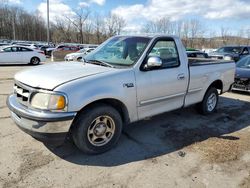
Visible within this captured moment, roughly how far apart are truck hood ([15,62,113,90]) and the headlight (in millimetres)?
113

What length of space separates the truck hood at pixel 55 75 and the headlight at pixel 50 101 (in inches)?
4.4

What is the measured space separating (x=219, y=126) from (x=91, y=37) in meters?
61.1

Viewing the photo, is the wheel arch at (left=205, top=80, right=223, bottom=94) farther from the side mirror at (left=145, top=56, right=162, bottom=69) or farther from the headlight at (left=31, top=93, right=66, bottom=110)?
the headlight at (left=31, top=93, right=66, bottom=110)

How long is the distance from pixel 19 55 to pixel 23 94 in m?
→ 15.6

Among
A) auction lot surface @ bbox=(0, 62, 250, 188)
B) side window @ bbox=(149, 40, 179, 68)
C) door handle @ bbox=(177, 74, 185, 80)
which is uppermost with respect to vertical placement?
side window @ bbox=(149, 40, 179, 68)

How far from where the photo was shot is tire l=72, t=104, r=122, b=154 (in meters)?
3.39

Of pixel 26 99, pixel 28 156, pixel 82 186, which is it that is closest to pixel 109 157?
pixel 82 186

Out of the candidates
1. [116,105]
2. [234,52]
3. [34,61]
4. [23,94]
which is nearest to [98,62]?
[116,105]

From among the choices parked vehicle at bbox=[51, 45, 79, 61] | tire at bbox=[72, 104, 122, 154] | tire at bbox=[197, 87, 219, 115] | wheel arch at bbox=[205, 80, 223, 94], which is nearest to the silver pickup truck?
tire at bbox=[72, 104, 122, 154]

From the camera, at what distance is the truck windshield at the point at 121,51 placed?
13.4 feet

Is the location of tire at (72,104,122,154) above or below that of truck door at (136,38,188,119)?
below

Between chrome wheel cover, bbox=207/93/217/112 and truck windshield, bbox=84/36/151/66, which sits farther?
chrome wheel cover, bbox=207/93/217/112

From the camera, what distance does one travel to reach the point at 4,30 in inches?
3327

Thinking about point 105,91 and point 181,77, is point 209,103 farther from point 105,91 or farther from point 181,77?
point 105,91
